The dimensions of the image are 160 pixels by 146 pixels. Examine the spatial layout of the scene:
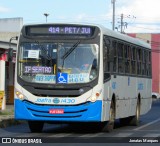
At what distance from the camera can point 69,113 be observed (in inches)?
652

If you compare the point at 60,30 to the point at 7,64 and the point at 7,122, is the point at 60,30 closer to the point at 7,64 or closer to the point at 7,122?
the point at 7,122

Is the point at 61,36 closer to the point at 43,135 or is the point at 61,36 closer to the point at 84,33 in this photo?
the point at 84,33

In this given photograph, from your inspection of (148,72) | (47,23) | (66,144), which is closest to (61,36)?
(47,23)

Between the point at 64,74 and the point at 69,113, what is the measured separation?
1137mm

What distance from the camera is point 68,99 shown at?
16.5 m

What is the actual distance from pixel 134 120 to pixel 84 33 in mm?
6385

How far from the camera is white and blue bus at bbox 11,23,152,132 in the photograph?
1658cm

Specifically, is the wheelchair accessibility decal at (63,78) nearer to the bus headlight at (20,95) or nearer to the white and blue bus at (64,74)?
the white and blue bus at (64,74)

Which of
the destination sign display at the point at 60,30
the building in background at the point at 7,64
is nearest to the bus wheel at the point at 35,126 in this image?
the destination sign display at the point at 60,30

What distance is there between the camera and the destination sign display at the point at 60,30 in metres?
17.1

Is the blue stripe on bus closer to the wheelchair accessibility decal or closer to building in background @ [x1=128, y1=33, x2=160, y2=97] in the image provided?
the wheelchair accessibility decal

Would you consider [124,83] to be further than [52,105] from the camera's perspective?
Yes

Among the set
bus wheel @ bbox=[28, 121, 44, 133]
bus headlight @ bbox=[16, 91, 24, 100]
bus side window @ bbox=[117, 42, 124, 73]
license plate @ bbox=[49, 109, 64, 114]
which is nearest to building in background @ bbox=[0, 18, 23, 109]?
bus side window @ bbox=[117, 42, 124, 73]

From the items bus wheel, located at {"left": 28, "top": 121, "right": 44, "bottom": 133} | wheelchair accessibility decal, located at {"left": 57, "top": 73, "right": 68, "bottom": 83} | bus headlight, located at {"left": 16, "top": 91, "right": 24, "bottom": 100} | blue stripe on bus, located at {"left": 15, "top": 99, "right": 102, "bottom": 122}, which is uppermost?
wheelchair accessibility decal, located at {"left": 57, "top": 73, "right": 68, "bottom": 83}
